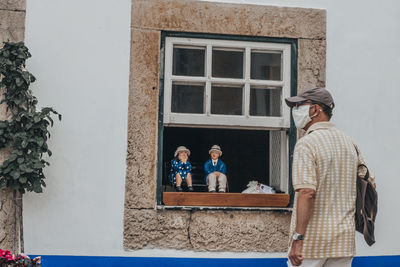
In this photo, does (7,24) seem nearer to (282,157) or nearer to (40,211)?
(40,211)

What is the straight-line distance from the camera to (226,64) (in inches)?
204

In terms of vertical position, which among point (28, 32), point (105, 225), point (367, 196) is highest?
point (28, 32)

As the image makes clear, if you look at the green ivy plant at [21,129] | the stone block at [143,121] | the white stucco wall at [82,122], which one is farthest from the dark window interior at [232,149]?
the green ivy plant at [21,129]

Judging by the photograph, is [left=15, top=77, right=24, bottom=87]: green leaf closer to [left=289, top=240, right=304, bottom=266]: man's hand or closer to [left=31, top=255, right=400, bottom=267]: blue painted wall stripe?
[left=31, top=255, right=400, bottom=267]: blue painted wall stripe

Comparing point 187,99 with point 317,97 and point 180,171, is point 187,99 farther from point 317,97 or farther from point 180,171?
point 317,97

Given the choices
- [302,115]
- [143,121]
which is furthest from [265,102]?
[302,115]

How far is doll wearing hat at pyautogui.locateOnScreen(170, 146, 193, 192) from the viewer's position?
204 inches

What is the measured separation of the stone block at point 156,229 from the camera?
4906 millimetres

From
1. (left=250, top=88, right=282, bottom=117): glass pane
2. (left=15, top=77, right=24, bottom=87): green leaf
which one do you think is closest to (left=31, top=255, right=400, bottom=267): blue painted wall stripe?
(left=250, top=88, right=282, bottom=117): glass pane

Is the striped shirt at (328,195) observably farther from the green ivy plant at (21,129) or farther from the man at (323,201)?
the green ivy plant at (21,129)

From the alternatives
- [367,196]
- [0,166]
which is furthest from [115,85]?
[367,196]

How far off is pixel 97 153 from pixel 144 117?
44cm

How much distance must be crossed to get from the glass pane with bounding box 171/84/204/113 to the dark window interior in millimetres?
901

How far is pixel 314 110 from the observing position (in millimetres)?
4027
